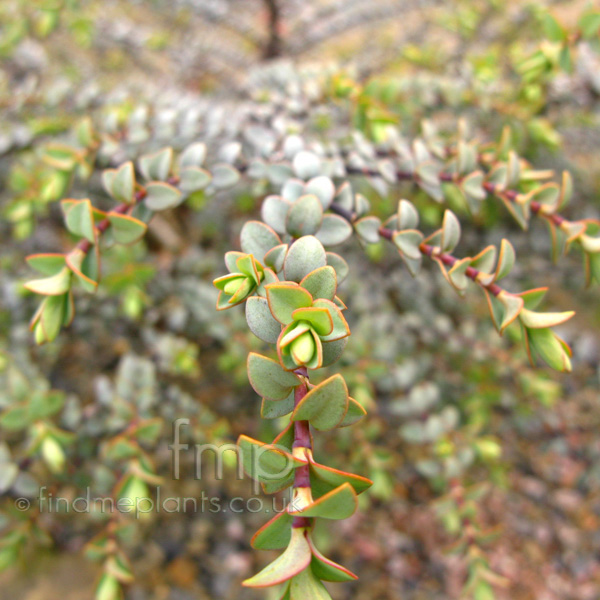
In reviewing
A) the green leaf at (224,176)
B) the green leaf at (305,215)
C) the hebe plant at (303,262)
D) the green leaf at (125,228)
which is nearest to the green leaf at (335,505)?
the hebe plant at (303,262)

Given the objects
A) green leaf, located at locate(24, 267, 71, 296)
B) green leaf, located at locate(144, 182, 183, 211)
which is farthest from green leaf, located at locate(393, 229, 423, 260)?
green leaf, located at locate(24, 267, 71, 296)

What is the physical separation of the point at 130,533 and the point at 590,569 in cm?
156

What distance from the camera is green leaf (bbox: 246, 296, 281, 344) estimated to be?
1.55 ft

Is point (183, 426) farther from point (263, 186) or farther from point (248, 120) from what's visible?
point (248, 120)

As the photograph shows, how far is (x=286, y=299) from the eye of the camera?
1.44 ft

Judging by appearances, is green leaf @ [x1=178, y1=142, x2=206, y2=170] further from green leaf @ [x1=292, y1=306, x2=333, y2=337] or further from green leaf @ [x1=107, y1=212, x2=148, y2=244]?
green leaf @ [x1=292, y1=306, x2=333, y2=337]

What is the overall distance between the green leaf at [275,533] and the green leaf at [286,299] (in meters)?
0.18

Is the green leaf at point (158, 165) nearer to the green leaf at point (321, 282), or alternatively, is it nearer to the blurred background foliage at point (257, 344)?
the blurred background foliage at point (257, 344)

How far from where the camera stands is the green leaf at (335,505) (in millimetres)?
367

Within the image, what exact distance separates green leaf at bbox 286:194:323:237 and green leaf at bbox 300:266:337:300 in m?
0.13

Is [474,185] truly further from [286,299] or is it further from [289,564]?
[289,564]

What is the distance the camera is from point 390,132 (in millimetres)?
907

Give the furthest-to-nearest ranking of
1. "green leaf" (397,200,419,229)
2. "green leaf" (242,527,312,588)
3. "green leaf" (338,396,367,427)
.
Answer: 1. "green leaf" (397,200,419,229)
2. "green leaf" (338,396,367,427)
3. "green leaf" (242,527,312,588)

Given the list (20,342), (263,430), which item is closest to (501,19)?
(263,430)
